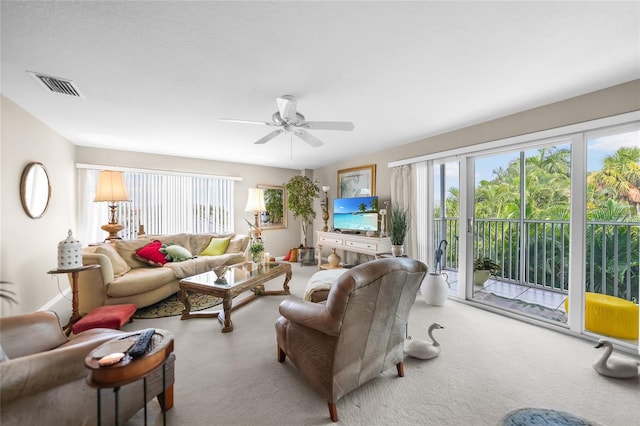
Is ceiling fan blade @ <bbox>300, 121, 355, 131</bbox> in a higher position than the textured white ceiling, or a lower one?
lower

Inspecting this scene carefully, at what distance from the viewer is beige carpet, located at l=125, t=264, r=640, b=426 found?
1.47 metres

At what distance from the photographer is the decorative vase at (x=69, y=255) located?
89.0 inches

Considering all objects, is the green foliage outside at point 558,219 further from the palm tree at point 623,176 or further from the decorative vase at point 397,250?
the decorative vase at point 397,250

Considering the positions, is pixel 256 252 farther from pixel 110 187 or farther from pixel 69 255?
pixel 110 187

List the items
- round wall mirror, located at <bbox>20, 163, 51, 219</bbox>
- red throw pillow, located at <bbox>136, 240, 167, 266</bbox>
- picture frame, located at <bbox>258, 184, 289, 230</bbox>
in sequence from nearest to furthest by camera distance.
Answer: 1. round wall mirror, located at <bbox>20, 163, 51, 219</bbox>
2. red throw pillow, located at <bbox>136, 240, 167, 266</bbox>
3. picture frame, located at <bbox>258, 184, 289, 230</bbox>

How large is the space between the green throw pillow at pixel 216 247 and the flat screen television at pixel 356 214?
7.06 feet

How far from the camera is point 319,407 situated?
1531 millimetres

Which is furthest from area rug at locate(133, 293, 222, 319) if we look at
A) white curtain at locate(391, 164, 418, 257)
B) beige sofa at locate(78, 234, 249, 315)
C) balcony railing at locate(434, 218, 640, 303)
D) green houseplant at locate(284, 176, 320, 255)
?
balcony railing at locate(434, 218, 640, 303)

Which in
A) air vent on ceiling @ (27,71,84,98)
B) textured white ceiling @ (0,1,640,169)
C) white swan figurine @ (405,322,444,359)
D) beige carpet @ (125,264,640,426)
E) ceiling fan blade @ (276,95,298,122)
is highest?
textured white ceiling @ (0,1,640,169)

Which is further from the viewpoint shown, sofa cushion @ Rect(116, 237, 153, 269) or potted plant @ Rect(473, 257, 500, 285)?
potted plant @ Rect(473, 257, 500, 285)

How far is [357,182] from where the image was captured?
199 inches

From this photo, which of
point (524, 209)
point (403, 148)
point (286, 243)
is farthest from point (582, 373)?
point (286, 243)

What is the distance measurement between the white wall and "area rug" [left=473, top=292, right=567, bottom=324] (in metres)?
4.48

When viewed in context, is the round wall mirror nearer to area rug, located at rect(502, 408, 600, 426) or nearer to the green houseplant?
the green houseplant
